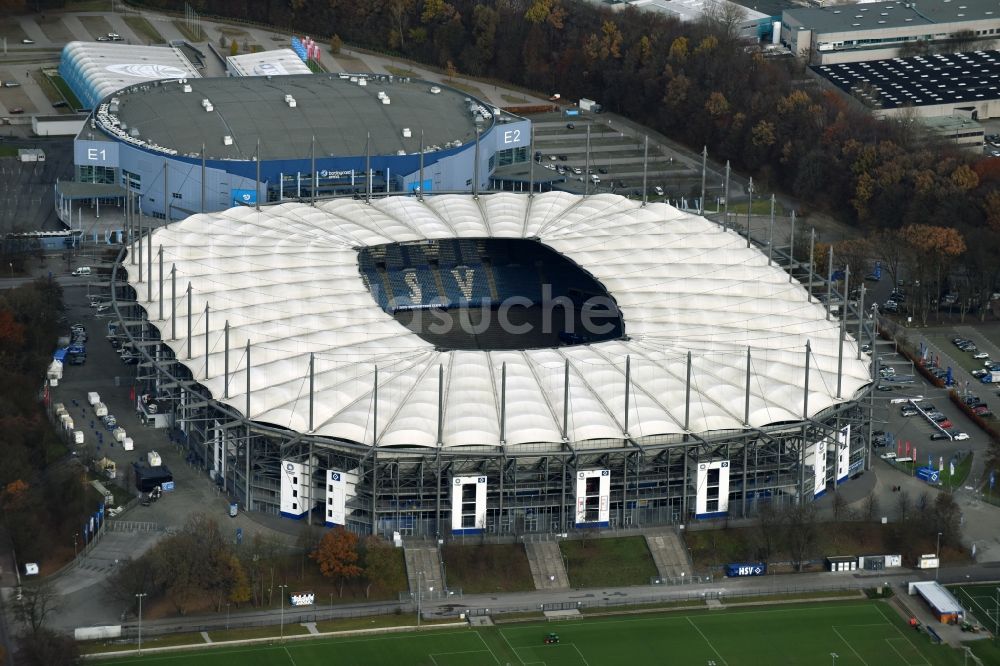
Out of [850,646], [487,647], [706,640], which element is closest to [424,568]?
[487,647]

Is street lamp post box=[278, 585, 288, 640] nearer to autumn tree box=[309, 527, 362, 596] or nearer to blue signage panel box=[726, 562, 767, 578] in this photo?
autumn tree box=[309, 527, 362, 596]

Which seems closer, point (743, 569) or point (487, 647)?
point (487, 647)

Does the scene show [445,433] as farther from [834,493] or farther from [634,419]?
[834,493]

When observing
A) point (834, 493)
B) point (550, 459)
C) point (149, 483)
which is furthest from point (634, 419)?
point (149, 483)

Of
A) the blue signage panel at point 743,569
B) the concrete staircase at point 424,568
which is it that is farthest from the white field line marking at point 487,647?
the blue signage panel at point 743,569

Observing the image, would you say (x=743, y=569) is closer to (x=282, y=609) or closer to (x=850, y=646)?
(x=850, y=646)

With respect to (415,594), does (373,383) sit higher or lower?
higher
